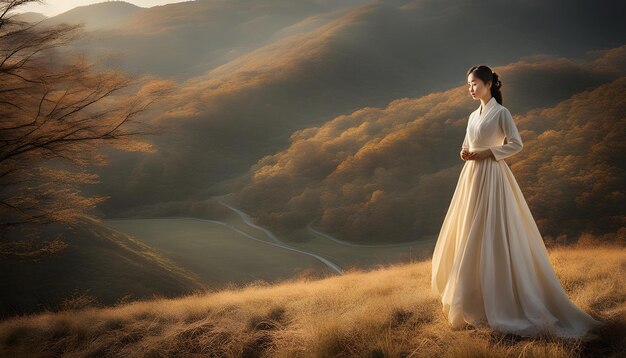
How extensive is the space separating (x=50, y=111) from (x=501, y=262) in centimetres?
836

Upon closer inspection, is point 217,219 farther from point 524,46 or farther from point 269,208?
point 524,46

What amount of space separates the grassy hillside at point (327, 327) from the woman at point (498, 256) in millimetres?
157

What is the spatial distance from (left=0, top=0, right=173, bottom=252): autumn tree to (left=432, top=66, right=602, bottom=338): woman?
7076 mm

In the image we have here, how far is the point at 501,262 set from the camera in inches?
147

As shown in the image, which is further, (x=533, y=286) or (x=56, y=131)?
(x=56, y=131)

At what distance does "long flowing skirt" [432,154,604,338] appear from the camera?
3.60 meters

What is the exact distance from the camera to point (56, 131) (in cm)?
798

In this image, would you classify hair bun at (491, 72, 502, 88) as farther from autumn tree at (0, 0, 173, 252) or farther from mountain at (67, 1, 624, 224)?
mountain at (67, 1, 624, 224)

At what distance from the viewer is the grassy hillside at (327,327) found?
3551 mm

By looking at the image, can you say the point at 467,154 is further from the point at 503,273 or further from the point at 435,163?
the point at 435,163

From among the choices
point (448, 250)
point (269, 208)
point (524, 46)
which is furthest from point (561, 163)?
point (524, 46)

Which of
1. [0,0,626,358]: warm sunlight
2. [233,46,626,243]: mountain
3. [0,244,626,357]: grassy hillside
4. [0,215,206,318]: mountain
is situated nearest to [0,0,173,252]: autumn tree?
[0,0,626,358]: warm sunlight

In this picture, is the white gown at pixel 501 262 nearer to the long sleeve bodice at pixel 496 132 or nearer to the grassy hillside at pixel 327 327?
the long sleeve bodice at pixel 496 132

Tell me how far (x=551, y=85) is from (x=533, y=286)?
1810cm
